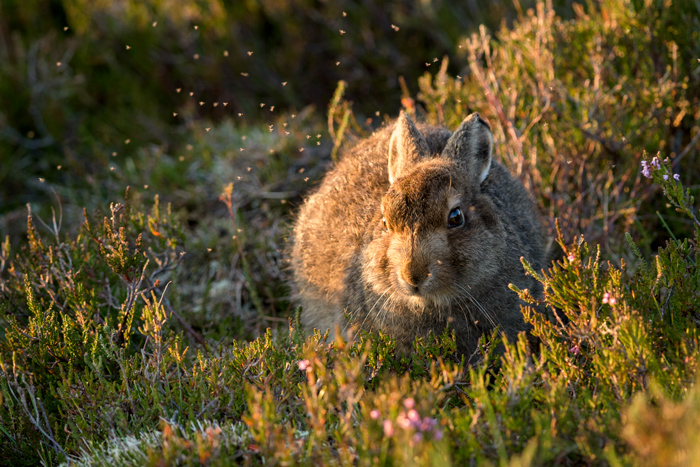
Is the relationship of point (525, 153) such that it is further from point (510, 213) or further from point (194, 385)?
point (194, 385)

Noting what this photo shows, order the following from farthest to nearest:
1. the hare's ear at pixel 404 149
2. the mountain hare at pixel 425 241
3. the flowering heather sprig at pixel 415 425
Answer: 1. the hare's ear at pixel 404 149
2. the mountain hare at pixel 425 241
3. the flowering heather sprig at pixel 415 425

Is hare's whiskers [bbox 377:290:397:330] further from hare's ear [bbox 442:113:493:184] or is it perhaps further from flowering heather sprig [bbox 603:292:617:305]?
flowering heather sprig [bbox 603:292:617:305]

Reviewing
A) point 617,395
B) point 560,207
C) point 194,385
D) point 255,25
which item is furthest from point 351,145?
point 255,25

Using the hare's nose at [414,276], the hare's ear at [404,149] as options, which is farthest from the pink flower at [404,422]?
the hare's ear at [404,149]

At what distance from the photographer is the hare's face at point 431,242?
10.4 feet

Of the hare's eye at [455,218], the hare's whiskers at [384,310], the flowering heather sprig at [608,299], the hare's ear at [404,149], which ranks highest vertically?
the hare's ear at [404,149]

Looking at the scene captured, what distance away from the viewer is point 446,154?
361 cm

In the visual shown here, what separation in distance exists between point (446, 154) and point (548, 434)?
6.02 feet

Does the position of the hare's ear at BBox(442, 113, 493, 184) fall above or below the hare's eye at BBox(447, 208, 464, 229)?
above

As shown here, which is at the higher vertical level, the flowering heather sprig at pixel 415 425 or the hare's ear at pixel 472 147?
the hare's ear at pixel 472 147

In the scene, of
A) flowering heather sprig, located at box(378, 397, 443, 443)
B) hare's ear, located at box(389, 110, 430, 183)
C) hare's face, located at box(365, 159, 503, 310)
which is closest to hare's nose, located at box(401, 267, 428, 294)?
hare's face, located at box(365, 159, 503, 310)

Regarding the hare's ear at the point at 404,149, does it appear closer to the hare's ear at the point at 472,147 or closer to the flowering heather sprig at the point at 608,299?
the hare's ear at the point at 472,147

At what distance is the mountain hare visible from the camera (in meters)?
3.26

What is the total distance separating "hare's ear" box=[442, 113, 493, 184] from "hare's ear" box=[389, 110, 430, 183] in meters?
0.16
